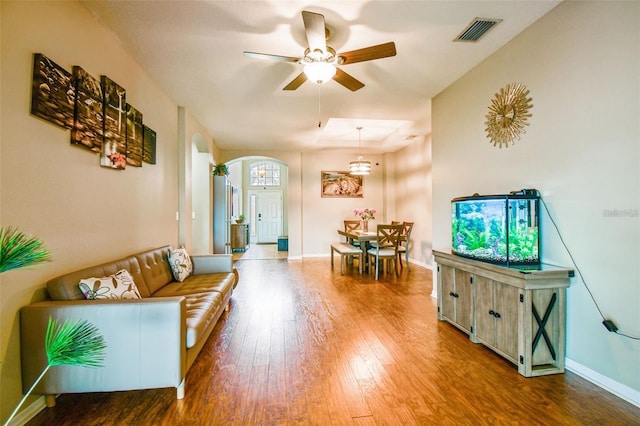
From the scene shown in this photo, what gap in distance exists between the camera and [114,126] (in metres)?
2.48

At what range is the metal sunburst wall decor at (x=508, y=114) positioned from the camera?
2490mm

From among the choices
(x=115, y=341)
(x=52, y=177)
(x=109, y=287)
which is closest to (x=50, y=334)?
(x=115, y=341)

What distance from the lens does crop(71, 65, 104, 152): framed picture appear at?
2027 millimetres

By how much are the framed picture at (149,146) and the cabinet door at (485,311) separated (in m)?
3.50

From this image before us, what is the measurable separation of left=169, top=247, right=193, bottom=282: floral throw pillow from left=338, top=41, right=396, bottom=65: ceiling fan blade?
103 inches

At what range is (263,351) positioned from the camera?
245 cm

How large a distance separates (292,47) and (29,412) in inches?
126

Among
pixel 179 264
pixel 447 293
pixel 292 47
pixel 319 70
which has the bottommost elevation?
pixel 447 293

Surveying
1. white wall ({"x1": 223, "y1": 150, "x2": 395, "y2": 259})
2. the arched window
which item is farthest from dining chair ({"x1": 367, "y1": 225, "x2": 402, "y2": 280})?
the arched window

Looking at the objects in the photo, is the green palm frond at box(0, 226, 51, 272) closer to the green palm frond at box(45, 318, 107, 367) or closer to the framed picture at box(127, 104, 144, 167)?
the green palm frond at box(45, 318, 107, 367)

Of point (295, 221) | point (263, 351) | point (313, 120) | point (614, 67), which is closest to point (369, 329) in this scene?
point (263, 351)

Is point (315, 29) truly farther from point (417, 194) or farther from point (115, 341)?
point (417, 194)

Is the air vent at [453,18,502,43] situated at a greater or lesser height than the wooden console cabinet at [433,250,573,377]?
greater

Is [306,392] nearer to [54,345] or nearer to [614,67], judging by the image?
[54,345]
